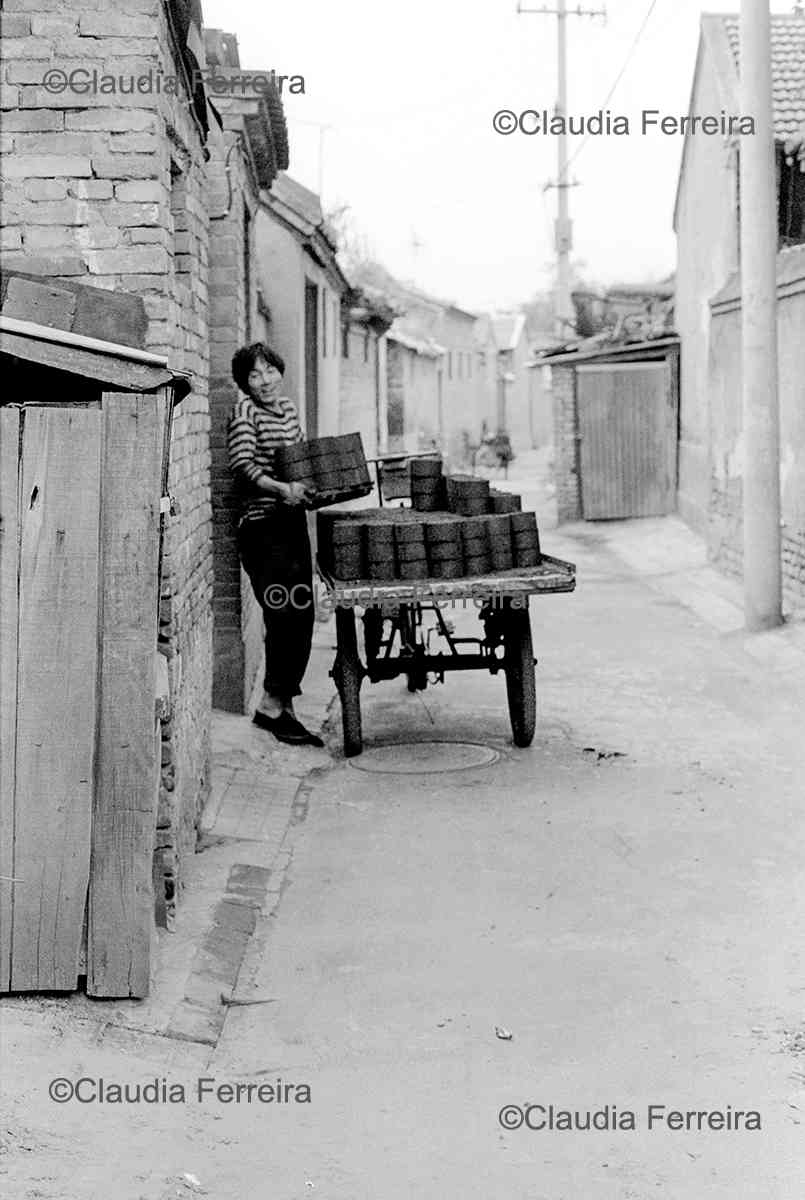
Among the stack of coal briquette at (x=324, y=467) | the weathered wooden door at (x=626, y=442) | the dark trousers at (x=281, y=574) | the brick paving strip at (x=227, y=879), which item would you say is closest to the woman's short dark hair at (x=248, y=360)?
the stack of coal briquette at (x=324, y=467)

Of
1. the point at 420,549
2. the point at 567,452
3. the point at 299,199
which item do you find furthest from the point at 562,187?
the point at 420,549

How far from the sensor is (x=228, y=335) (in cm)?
975

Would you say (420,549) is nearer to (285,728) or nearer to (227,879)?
(285,728)

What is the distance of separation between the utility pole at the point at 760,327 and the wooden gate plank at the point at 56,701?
917cm

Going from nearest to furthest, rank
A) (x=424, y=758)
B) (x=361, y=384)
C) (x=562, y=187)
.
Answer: (x=424, y=758) < (x=361, y=384) < (x=562, y=187)

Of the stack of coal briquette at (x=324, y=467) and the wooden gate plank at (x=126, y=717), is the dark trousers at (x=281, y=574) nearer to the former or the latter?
the stack of coal briquette at (x=324, y=467)

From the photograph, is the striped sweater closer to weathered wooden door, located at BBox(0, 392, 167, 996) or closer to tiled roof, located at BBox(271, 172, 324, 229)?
weathered wooden door, located at BBox(0, 392, 167, 996)

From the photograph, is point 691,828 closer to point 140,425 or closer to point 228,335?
point 140,425

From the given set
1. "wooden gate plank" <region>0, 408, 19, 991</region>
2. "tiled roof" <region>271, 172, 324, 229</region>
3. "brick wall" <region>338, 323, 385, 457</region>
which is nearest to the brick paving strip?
"wooden gate plank" <region>0, 408, 19, 991</region>

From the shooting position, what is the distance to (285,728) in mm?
9133

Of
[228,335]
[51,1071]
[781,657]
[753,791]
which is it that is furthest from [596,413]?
[51,1071]

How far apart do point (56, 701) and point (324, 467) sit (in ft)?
14.1

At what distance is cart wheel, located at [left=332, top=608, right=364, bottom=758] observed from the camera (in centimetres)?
876

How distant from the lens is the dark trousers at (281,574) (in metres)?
8.95
